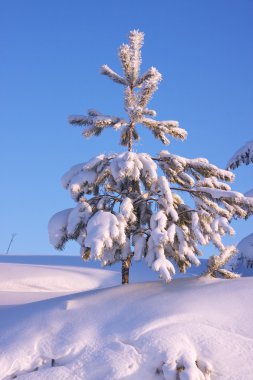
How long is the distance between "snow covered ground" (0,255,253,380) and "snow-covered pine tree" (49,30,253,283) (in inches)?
30.9

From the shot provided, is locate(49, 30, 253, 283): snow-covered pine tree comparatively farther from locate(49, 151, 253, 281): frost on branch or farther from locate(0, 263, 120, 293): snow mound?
locate(0, 263, 120, 293): snow mound

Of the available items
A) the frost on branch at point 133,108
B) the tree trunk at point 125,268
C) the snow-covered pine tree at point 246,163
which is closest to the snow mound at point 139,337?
the tree trunk at point 125,268

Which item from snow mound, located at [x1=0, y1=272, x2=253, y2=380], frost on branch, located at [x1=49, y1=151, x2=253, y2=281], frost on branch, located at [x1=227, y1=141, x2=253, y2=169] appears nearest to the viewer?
snow mound, located at [x1=0, y1=272, x2=253, y2=380]

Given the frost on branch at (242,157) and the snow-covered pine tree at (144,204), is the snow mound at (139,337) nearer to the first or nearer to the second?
the snow-covered pine tree at (144,204)

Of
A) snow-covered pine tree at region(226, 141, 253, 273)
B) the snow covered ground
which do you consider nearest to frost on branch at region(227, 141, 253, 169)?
snow-covered pine tree at region(226, 141, 253, 273)

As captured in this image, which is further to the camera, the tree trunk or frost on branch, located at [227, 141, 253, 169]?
frost on branch, located at [227, 141, 253, 169]

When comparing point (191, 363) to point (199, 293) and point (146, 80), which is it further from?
point (146, 80)

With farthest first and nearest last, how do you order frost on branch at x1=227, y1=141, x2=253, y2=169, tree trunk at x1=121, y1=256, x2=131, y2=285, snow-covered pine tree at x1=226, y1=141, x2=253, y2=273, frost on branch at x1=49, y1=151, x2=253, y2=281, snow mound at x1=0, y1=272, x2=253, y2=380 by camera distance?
frost on branch at x1=227, y1=141, x2=253, y2=169 → snow-covered pine tree at x1=226, y1=141, x2=253, y2=273 → tree trunk at x1=121, y1=256, x2=131, y2=285 → frost on branch at x1=49, y1=151, x2=253, y2=281 → snow mound at x1=0, y1=272, x2=253, y2=380

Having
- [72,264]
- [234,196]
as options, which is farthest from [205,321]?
[72,264]

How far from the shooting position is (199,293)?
24.3 feet

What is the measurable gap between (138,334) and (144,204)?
3.92 meters

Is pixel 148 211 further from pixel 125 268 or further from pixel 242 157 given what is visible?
pixel 242 157

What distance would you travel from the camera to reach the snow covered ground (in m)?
5.66

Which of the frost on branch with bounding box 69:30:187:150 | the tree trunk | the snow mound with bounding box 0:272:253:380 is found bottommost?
the snow mound with bounding box 0:272:253:380
